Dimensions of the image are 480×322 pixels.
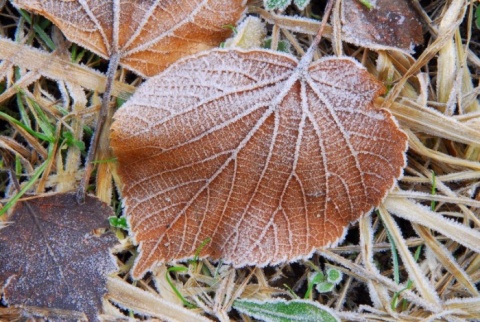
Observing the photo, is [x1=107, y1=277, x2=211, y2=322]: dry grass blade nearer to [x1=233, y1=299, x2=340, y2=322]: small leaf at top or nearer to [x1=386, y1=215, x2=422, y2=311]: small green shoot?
[x1=233, y1=299, x2=340, y2=322]: small leaf at top

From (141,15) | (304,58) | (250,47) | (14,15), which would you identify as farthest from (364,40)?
(14,15)

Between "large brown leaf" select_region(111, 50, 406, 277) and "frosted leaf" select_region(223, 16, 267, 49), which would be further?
"frosted leaf" select_region(223, 16, 267, 49)

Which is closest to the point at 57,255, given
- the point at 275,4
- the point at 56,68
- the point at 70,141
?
the point at 70,141

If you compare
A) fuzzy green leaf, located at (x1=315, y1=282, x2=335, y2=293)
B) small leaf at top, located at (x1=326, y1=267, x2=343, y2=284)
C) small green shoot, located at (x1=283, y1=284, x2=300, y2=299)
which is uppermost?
small leaf at top, located at (x1=326, y1=267, x2=343, y2=284)

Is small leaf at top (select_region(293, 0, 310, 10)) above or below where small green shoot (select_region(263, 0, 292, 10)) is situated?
above

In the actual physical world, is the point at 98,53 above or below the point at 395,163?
above

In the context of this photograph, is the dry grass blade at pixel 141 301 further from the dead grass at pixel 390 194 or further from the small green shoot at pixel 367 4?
the small green shoot at pixel 367 4

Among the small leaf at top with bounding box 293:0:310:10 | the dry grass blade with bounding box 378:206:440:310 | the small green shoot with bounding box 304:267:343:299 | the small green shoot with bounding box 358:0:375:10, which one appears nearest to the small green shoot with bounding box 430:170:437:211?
the dry grass blade with bounding box 378:206:440:310

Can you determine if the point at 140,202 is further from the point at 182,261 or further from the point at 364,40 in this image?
the point at 364,40
